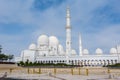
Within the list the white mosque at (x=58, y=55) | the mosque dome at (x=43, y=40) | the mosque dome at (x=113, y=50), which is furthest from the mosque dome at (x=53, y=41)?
the mosque dome at (x=113, y=50)

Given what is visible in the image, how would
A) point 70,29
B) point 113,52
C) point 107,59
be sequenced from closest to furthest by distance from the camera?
point 70,29 < point 107,59 < point 113,52

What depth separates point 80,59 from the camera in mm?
72875

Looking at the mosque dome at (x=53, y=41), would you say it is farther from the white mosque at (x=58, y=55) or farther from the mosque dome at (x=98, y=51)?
the mosque dome at (x=98, y=51)

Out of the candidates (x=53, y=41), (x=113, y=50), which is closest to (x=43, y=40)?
(x=53, y=41)

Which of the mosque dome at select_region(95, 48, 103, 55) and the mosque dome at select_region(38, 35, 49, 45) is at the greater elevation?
the mosque dome at select_region(38, 35, 49, 45)

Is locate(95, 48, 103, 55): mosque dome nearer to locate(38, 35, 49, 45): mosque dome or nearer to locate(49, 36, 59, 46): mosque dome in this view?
locate(49, 36, 59, 46): mosque dome

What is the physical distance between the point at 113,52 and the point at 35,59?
30.1m

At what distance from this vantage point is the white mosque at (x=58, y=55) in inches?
2852

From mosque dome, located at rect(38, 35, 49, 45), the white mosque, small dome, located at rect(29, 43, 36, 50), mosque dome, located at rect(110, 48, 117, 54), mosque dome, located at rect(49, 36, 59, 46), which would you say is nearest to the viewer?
the white mosque

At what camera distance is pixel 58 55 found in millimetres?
76312

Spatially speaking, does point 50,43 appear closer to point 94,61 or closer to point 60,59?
point 60,59

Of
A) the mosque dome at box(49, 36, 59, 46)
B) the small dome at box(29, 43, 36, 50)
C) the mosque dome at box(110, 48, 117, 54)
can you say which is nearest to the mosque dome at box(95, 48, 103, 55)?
the mosque dome at box(110, 48, 117, 54)

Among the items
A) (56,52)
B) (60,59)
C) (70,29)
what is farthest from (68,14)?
(56,52)

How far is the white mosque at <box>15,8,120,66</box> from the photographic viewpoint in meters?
72.4
